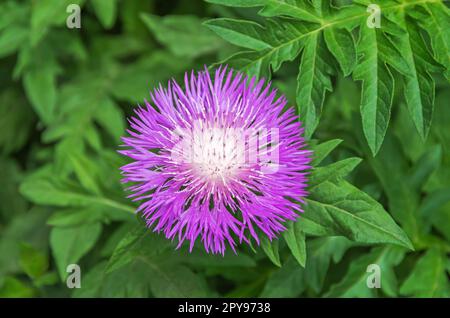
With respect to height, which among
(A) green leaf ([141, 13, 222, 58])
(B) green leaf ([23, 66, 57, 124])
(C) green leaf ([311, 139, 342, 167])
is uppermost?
(A) green leaf ([141, 13, 222, 58])

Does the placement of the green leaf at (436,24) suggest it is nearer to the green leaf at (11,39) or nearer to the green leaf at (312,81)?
the green leaf at (312,81)

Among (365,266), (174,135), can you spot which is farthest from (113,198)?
(365,266)

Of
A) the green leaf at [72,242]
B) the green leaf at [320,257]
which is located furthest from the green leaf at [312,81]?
the green leaf at [72,242]

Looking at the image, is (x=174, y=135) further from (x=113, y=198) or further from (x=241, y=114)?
(x=113, y=198)

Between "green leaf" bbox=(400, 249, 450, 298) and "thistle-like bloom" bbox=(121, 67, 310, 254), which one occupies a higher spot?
"thistle-like bloom" bbox=(121, 67, 310, 254)

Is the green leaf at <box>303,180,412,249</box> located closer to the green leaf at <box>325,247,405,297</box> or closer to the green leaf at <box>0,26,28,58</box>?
the green leaf at <box>325,247,405,297</box>

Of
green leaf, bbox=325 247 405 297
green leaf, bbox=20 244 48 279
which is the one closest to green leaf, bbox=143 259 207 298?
green leaf, bbox=325 247 405 297

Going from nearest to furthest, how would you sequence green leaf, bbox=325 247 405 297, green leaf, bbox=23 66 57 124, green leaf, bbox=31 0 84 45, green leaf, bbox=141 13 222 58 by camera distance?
green leaf, bbox=325 247 405 297 < green leaf, bbox=31 0 84 45 < green leaf, bbox=141 13 222 58 < green leaf, bbox=23 66 57 124
